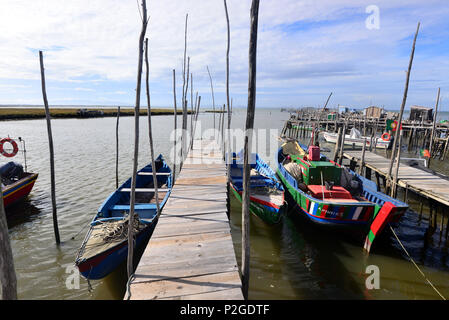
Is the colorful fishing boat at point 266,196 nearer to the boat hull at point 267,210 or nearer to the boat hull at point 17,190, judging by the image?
the boat hull at point 267,210

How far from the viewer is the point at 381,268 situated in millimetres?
7242

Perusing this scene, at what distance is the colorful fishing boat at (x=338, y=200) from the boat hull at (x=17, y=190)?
10645 mm

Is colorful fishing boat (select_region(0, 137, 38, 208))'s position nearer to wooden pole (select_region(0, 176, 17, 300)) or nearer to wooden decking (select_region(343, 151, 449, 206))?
wooden pole (select_region(0, 176, 17, 300))

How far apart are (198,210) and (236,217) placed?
12.7 ft

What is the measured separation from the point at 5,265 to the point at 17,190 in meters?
9.36

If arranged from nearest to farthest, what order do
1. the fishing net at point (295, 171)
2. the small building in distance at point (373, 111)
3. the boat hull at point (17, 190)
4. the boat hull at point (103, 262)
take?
the boat hull at point (103, 262) → the boat hull at point (17, 190) → the fishing net at point (295, 171) → the small building in distance at point (373, 111)

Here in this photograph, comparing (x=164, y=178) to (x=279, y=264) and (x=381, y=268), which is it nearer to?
(x=279, y=264)

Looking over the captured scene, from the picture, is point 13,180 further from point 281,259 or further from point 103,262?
point 281,259

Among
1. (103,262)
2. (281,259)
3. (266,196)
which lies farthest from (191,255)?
(266,196)

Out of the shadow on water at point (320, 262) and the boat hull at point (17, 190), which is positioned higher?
the boat hull at point (17, 190)

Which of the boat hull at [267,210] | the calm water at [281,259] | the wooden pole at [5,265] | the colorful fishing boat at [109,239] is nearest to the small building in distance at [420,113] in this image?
the calm water at [281,259]

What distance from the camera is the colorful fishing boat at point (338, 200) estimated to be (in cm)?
752
